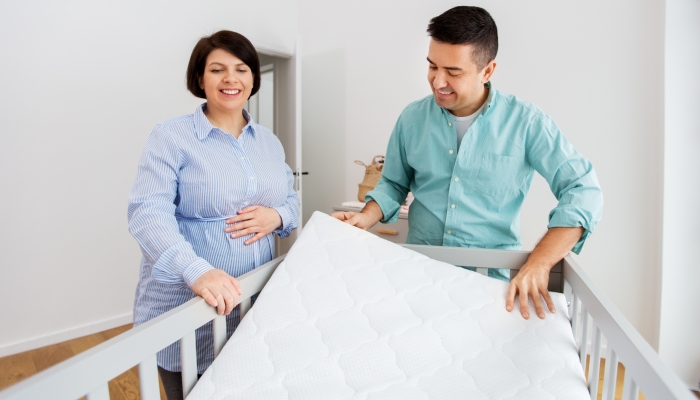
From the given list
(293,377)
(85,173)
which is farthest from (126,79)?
(293,377)

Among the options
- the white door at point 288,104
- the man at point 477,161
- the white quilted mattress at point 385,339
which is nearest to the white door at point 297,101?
the white door at point 288,104

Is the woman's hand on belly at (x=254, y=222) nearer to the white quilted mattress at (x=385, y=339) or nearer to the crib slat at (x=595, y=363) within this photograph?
the white quilted mattress at (x=385, y=339)

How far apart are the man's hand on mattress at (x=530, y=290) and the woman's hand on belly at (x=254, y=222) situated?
59 centimetres

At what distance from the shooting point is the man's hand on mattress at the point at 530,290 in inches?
36.2

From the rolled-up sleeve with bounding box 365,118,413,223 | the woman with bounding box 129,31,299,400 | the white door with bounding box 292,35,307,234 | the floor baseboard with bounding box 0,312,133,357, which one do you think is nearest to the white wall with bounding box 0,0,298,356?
the floor baseboard with bounding box 0,312,133,357

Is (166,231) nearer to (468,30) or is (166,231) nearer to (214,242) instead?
(214,242)

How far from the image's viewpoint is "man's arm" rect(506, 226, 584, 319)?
3.05 ft

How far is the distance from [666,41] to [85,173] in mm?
2907

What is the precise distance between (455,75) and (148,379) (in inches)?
36.4

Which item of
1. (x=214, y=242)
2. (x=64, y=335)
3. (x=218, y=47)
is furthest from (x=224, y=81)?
(x=64, y=335)

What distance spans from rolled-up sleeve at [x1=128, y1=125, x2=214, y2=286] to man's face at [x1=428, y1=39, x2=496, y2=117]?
66cm

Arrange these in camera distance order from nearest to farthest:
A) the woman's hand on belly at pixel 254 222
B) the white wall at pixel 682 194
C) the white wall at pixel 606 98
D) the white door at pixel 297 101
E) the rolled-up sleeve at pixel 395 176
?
the woman's hand on belly at pixel 254 222 → the rolled-up sleeve at pixel 395 176 → the white wall at pixel 682 194 → the white wall at pixel 606 98 → the white door at pixel 297 101

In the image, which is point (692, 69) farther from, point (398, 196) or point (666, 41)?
point (398, 196)

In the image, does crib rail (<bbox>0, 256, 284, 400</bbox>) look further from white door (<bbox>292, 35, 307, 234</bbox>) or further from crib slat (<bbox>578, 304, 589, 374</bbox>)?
white door (<bbox>292, 35, 307, 234</bbox>)
